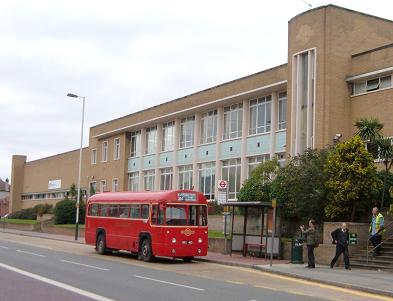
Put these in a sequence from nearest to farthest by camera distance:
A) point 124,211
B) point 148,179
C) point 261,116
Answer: point 124,211
point 261,116
point 148,179

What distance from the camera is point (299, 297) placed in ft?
47.2

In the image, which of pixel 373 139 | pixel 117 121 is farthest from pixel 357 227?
pixel 117 121

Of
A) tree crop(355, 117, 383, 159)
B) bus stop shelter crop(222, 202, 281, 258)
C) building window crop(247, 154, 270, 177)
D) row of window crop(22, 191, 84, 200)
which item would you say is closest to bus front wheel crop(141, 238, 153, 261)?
bus stop shelter crop(222, 202, 281, 258)

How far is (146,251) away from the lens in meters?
25.0

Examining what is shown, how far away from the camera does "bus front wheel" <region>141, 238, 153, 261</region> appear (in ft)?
80.9

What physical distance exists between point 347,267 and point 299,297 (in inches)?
319

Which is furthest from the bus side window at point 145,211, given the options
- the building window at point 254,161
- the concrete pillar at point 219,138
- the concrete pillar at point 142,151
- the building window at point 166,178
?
the concrete pillar at point 142,151

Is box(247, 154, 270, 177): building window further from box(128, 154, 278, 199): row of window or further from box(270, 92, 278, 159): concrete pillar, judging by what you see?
box(270, 92, 278, 159): concrete pillar

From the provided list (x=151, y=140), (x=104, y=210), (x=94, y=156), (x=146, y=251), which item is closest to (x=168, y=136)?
(x=151, y=140)

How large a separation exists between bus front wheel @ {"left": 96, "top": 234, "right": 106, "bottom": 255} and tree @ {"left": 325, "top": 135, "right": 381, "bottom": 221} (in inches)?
412

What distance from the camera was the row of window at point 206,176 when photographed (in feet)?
140

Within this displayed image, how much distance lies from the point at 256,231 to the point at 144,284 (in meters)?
12.8

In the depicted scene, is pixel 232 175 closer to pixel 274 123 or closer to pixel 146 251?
pixel 274 123

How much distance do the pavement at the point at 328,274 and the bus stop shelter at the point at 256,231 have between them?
27.1 inches
